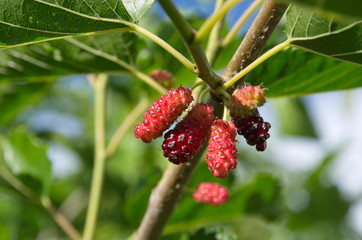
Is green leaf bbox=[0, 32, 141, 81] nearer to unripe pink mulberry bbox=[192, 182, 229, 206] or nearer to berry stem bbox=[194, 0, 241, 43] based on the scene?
unripe pink mulberry bbox=[192, 182, 229, 206]

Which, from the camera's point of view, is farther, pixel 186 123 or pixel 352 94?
pixel 352 94

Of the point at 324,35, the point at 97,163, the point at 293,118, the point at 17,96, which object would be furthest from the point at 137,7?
the point at 293,118

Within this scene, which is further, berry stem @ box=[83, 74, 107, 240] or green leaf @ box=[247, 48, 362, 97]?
berry stem @ box=[83, 74, 107, 240]

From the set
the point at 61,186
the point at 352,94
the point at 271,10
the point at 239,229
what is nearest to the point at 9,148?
the point at 271,10

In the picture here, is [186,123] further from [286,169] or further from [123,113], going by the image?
[286,169]

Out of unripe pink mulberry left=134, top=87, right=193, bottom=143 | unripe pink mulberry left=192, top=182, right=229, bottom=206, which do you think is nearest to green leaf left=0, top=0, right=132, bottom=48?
unripe pink mulberry left=134, top=87, right=193, bottom=143

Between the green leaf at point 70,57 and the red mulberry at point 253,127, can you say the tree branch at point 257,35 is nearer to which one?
the red mulberry at point 253,127
